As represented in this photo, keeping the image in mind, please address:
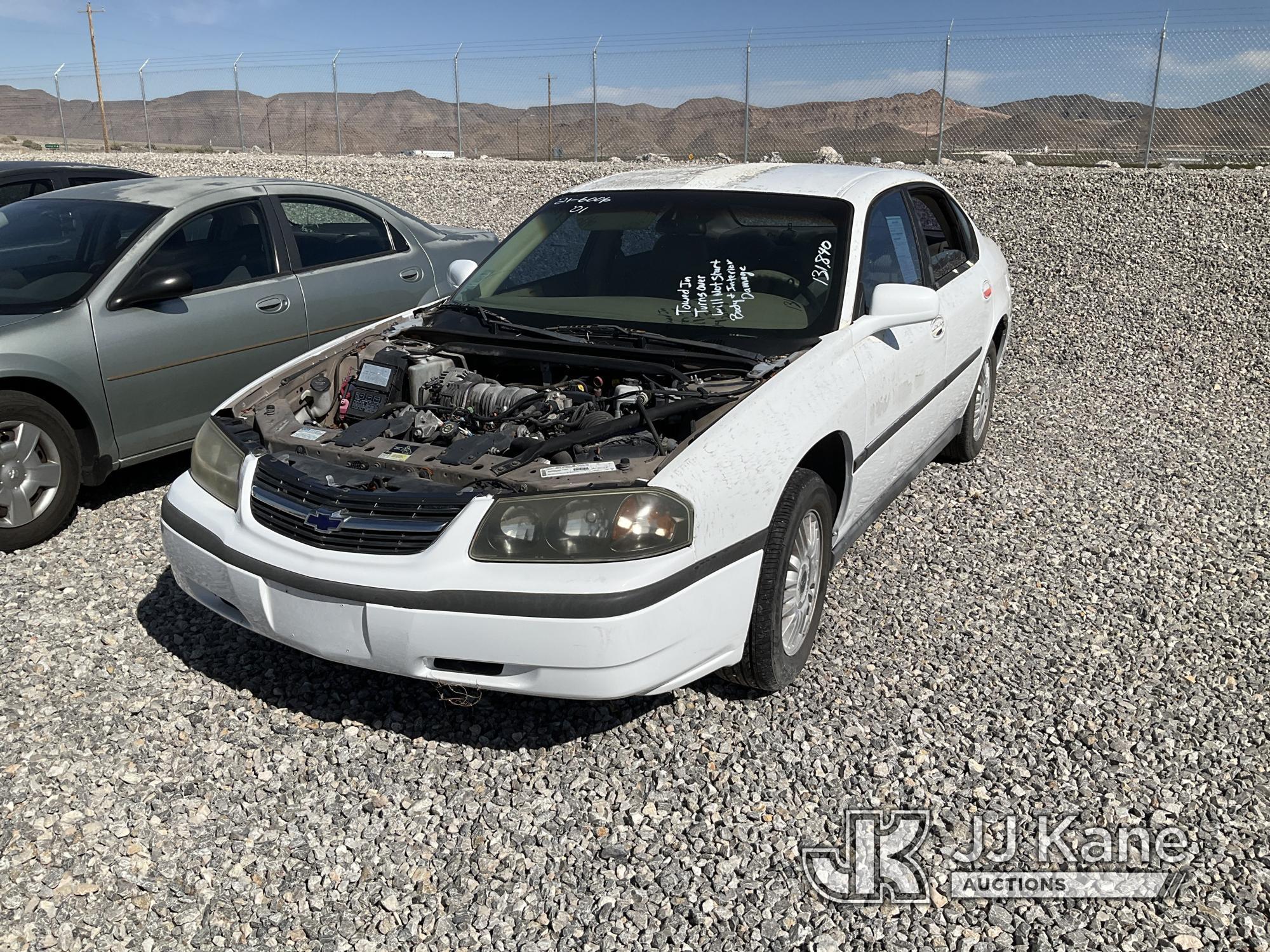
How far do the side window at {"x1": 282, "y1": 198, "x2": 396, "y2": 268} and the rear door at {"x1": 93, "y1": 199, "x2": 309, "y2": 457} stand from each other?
19 cm

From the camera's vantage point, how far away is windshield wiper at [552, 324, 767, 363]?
384cm

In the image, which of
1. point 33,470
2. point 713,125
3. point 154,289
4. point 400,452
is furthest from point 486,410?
point 713,125

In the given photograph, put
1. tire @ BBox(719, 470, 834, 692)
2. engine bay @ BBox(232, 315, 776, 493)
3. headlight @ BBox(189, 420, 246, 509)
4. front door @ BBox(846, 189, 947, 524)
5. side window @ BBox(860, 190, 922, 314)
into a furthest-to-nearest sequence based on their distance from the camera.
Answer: side window @ BBox(860, 190, 922, 314) < front door @ BBox(846, 189, 947, 524) < headlight @ BBox(189, 420, 246, 509) < tire @ BBox(719, 470, 834, 692) < engine bay @ BBox(232, 315, 776, 493)

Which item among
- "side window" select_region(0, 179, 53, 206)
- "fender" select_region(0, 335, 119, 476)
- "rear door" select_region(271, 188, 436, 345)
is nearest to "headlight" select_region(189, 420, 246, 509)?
"fender" select_region(0, 335, 119, 476)

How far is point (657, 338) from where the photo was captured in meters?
4.01

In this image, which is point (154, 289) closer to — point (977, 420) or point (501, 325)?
point (501, 325)

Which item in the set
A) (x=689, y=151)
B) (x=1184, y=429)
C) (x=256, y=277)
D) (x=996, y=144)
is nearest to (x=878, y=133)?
(x=996, y=144)

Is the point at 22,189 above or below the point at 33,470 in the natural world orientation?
above

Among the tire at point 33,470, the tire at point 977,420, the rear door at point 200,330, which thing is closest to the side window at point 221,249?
the rear door at point 200,330

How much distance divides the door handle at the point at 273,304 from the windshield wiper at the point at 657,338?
230 cm

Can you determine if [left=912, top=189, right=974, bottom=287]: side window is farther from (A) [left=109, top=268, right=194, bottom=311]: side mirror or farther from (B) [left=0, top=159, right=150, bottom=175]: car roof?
(B) [left=0, top=159, right=150, bottom=175]: car roof

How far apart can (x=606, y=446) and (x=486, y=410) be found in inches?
29.2

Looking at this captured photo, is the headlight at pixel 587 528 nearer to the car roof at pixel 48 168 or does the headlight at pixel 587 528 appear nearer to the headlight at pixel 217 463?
the headlight at pixel 217 463

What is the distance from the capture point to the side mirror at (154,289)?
511cm
